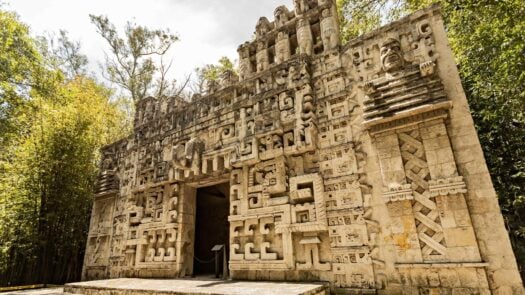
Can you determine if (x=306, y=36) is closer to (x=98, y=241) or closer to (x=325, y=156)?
(x=325, y=156)

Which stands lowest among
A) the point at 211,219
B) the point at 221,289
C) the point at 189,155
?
the point at 221,289

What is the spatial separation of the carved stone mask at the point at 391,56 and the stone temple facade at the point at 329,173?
0.07 ft

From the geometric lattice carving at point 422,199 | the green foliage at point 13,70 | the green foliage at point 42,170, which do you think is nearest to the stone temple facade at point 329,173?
the geometric lattice carving at point 422,199

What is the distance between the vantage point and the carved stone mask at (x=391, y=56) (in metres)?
4.22

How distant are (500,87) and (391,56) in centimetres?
265

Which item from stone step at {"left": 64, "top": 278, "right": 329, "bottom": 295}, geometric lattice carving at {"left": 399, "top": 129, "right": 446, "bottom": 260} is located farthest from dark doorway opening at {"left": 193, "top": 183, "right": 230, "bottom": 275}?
geometric lattice carving at {"left": 399, "top": 129, "right": 446, "bottom": 260}

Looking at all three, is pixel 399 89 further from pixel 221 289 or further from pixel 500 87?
pixel 221 289

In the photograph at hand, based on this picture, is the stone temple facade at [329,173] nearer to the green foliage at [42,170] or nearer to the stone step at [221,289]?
the stone step at [221,289]

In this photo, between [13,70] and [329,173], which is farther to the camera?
[13,70]

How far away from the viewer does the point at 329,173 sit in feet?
14.5

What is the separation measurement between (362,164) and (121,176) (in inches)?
269

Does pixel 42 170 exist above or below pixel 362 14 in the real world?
below

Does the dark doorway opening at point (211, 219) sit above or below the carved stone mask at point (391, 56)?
below

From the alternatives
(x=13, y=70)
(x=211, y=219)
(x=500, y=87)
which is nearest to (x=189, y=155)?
(x=211, y=219)
